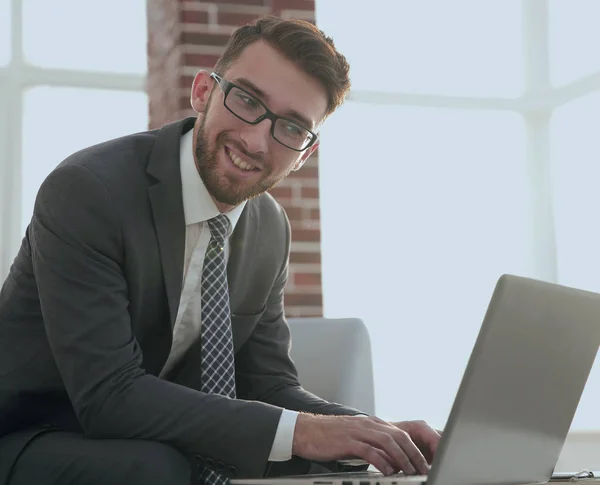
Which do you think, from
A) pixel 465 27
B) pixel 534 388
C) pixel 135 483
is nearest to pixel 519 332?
pixel 534 388

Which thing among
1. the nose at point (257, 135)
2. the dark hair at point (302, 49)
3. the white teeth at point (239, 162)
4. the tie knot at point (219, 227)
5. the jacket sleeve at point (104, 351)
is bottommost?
the jacket sleeve at point (104, 351)

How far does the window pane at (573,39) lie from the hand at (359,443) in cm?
335

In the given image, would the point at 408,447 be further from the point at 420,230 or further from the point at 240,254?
the point at 420,230

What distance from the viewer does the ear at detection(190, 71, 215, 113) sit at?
6.48 feet

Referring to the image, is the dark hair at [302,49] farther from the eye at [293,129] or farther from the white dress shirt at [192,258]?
the white dress shirt at [192,258]

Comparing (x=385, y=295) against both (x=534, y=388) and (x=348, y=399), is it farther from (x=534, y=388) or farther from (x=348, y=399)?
(x=534, y=388)

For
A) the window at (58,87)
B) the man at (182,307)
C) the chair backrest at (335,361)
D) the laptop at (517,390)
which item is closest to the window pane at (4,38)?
the window at (58,87)

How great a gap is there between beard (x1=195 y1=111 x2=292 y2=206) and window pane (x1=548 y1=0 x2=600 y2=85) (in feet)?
9.66

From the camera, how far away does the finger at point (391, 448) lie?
1367 mm

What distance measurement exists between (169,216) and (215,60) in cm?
184

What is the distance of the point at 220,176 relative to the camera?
6.07ft

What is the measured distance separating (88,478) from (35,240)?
0.47 metres

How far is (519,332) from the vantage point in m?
1.23

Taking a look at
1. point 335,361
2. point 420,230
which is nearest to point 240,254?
point 335,361
